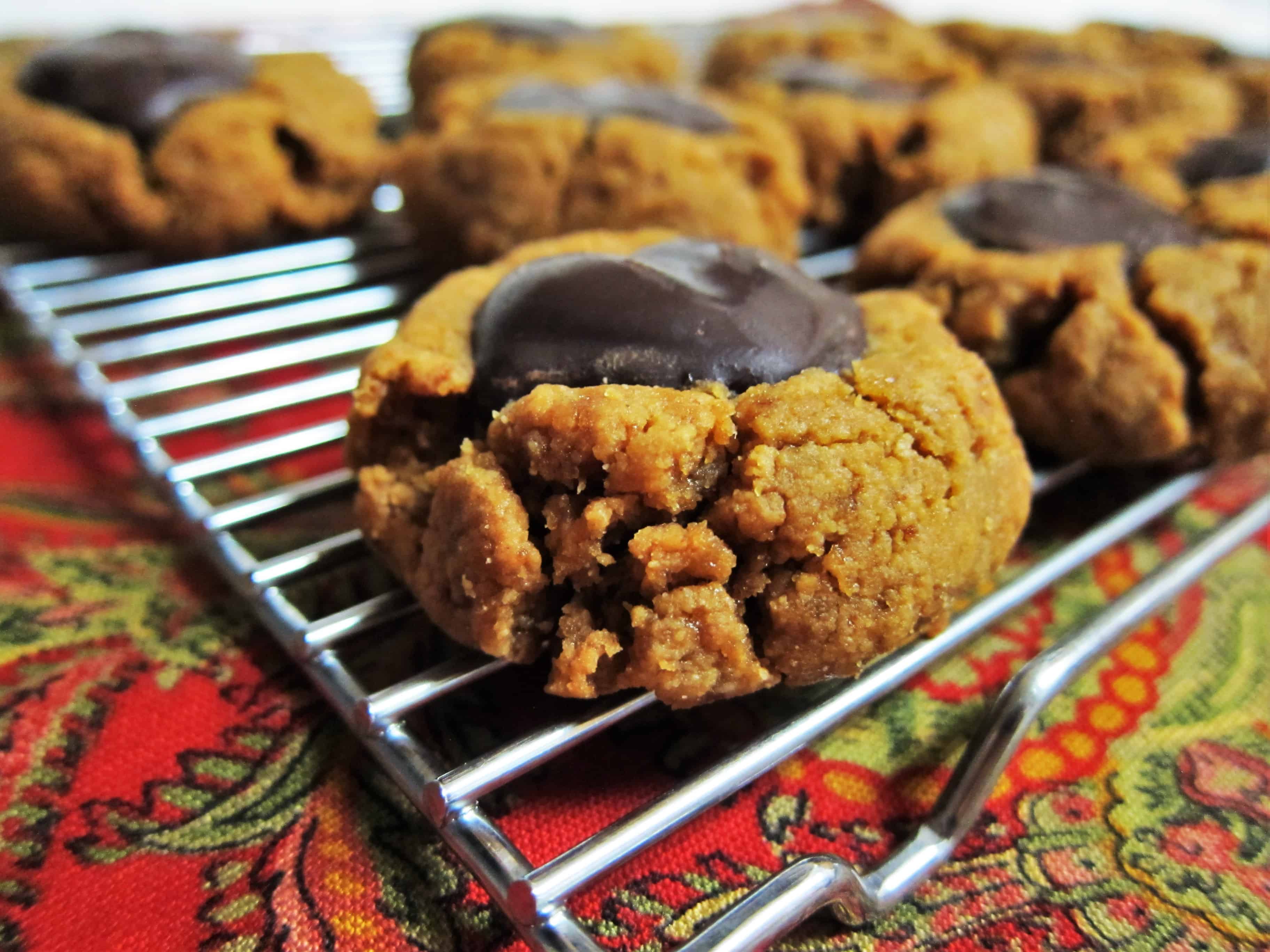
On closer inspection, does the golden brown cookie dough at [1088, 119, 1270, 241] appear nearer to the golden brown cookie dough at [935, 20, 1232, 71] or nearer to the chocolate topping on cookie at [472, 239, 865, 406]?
the golden brown cookie dough at [935, 20, 1232, 71]

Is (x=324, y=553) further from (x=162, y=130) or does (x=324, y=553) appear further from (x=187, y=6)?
(x=187, y=6)

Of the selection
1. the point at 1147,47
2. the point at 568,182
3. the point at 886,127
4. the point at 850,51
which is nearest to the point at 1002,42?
the point at 1147,47

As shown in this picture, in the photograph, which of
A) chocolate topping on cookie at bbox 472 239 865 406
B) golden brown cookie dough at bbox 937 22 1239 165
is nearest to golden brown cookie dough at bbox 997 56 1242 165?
golden brown cookie dough at bbox 937 22 1239 165

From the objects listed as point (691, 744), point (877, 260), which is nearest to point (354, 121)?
→ point (877, 260)

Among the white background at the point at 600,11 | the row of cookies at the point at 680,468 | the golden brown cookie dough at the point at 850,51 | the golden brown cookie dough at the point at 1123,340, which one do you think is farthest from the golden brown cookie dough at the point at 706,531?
the white background at the point at 600,11

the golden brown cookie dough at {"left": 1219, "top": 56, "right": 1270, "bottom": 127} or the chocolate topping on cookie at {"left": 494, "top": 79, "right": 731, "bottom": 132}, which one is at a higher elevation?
the chocolate topping on cookie at {"left": 494, "top": 79, "right": 731, "bottom": 132}

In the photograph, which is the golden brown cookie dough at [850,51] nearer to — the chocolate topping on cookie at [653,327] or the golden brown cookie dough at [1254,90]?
the golden brown cookie dough at [1254,90]

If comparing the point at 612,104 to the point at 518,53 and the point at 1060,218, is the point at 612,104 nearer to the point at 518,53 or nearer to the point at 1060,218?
the point at 518,53
